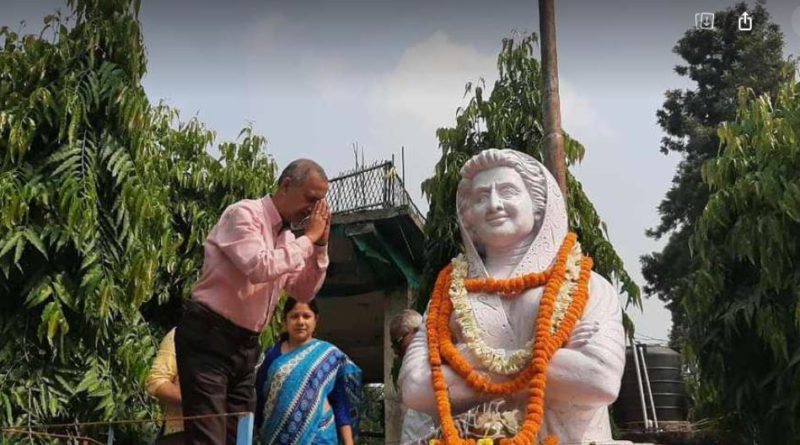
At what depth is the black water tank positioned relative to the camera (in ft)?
22.0

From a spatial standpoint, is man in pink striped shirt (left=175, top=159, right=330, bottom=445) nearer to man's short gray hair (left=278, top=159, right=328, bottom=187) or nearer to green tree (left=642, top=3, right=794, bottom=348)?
man's short gray hair (left=278, top=159, right=328, bottom=187)

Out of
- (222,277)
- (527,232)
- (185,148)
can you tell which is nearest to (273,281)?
(222,277)

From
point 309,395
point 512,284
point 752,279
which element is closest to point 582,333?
point 512,284

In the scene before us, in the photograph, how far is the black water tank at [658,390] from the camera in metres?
6.69

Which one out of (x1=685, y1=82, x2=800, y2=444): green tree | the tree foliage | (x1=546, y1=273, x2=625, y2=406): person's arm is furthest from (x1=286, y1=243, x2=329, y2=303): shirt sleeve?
(x1=685, y1=82, x2=800, y2=444): green tree

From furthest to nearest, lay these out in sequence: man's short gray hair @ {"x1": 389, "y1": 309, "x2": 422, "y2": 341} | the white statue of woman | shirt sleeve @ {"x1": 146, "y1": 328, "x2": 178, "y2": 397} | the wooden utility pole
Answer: the wooden utility pole → man's short gray hair @ {"x1": 389, "y1": 309, "x2": 422, "y2": 341} → shirt sleeve @ {"x1": 146, "y1": 328, "x2": 178, "y2": 397} → the white statue of woman

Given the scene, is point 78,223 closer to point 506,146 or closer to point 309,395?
point 309,395

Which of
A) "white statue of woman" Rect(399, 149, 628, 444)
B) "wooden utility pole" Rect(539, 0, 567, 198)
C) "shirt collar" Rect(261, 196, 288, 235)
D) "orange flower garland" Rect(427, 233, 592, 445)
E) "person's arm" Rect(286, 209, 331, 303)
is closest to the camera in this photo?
"orange flower garland" Rect(427, 233, 592, 445)

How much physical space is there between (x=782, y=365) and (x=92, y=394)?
4.08 m

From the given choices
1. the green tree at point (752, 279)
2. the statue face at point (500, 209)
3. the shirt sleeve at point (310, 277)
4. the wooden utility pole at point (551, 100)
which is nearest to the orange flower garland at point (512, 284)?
the statue face at point (500, 209)

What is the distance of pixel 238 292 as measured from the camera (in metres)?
3.38

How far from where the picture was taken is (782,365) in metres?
5.58

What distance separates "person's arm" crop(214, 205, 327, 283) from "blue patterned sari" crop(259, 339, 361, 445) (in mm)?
794

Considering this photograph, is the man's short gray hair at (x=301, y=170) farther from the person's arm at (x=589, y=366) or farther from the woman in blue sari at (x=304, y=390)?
the person's arm at (x=589, y=366)
